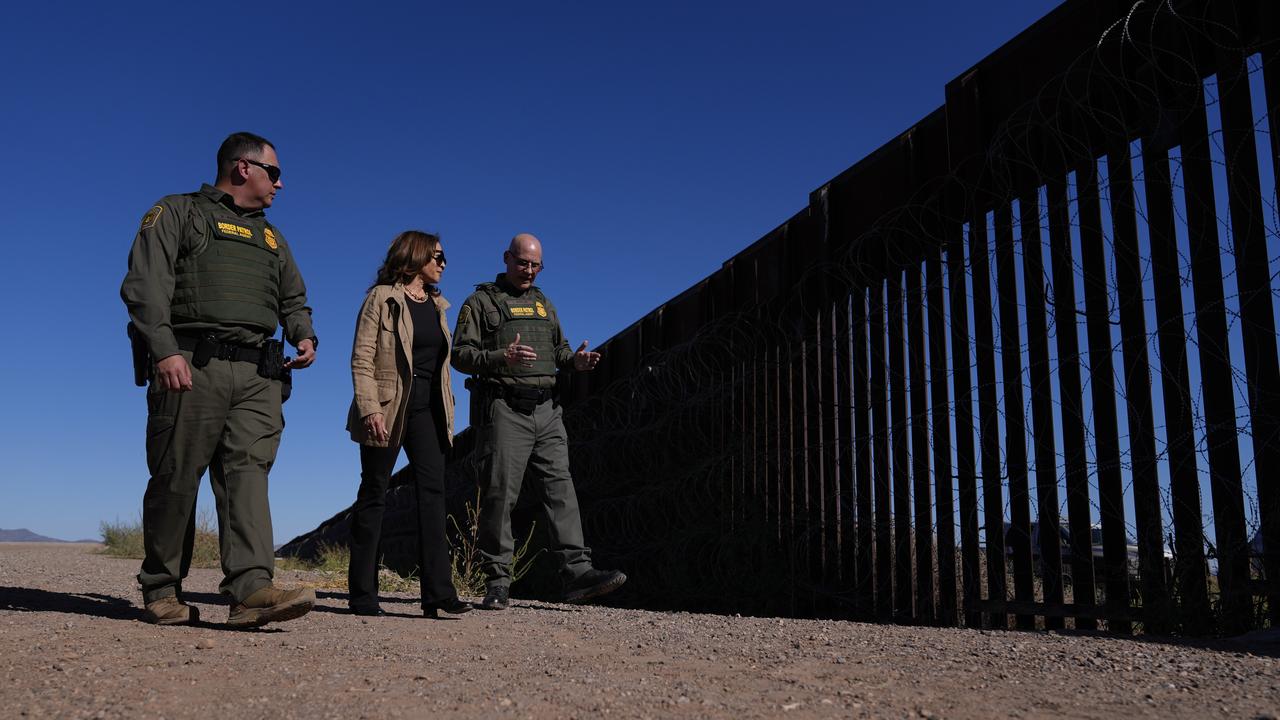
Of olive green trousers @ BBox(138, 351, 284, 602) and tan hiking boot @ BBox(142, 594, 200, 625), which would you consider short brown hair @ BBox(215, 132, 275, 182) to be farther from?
tan hiking boot @ BBox(142, 594, 200, 625)

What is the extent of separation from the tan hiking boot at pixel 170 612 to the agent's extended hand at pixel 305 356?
1021 millimetres

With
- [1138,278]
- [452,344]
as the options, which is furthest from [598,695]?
[452,344]

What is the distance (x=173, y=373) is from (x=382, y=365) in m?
1.14

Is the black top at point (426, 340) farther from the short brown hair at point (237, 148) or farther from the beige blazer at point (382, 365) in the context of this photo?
the short brown hair at point (237, 148)

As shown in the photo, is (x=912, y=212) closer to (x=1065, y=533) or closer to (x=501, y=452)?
(x=1065, y=533)

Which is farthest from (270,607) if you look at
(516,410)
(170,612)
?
(516,410)

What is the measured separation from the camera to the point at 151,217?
385 centimetres

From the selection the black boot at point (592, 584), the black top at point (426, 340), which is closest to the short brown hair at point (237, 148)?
the black top at point (426, 340)

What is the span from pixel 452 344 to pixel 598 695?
10.5ft

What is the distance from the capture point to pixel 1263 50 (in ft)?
11.7

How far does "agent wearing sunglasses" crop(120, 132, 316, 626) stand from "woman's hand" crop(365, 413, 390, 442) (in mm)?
488

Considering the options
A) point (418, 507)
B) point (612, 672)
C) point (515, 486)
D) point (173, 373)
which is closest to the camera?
point (612, 672)

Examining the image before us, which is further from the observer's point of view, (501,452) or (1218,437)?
(501,452)

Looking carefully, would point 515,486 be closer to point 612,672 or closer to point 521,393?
point 521,393
